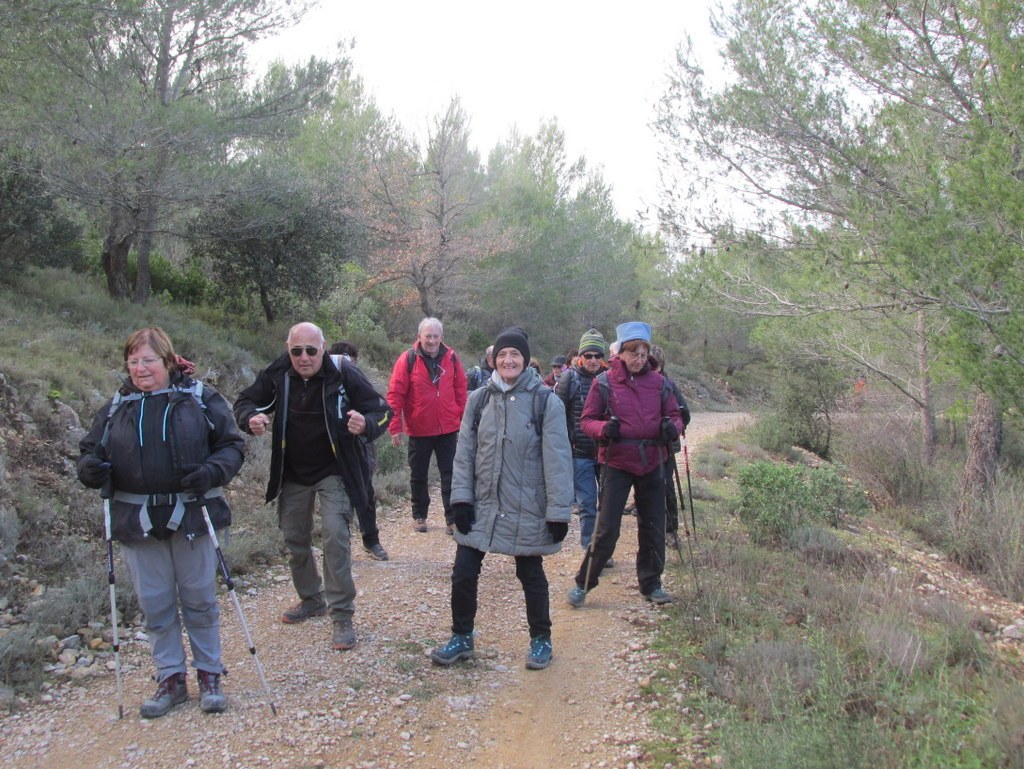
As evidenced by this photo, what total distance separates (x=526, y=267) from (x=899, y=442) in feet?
58.8

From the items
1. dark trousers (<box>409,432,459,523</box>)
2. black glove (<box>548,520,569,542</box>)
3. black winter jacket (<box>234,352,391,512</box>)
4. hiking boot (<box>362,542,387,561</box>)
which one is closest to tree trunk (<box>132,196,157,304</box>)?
dark trousers (<box>409,432,459,523</box>)

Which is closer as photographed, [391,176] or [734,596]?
[734,596]

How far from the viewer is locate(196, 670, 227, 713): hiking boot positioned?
373 centimetres

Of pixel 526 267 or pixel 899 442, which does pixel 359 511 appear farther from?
pixel 526 267

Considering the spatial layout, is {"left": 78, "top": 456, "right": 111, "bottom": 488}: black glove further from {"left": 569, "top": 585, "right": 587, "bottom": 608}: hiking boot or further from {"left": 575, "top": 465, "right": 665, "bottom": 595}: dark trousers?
{"left": 569, "top": 585, "right": 587, "bottom": 608}: hiking boot

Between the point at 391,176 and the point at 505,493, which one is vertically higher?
the point at 391,176

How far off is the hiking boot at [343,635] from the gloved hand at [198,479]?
4.42ft

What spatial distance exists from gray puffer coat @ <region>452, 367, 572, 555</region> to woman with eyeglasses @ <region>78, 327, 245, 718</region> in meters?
1.30

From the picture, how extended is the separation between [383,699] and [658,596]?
2.31 meters

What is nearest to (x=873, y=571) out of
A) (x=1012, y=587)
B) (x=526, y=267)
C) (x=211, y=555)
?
(x=1012, y=587)

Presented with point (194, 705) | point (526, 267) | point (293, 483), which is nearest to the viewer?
point (194, 705)

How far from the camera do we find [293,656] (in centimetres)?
446

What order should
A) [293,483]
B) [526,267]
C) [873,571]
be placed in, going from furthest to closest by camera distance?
[526,267], [873,571], [293,483]

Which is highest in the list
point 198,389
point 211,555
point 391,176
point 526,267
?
point 391,176
